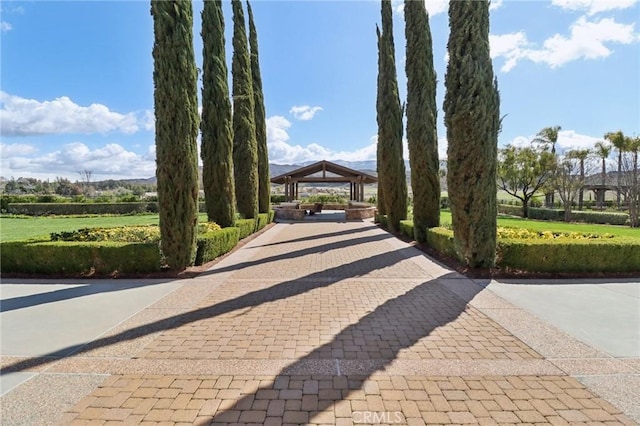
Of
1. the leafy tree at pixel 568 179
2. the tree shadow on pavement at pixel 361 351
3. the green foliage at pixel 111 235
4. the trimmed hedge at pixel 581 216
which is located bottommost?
the tree shadow on pavement at pixel 361 351

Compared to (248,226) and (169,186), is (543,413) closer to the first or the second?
(169,186)

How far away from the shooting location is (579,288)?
610cm

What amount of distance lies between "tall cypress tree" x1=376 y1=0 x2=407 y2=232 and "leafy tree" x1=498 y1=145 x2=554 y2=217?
20.6 meters

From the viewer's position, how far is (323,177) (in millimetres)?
27344

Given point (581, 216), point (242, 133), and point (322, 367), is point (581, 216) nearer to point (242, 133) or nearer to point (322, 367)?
point (242, 133)

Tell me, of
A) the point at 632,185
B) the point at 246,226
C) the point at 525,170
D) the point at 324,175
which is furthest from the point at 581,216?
the point at 246,226

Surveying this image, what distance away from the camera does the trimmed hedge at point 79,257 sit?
7035 mm

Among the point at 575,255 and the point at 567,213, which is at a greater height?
the point at 567,213

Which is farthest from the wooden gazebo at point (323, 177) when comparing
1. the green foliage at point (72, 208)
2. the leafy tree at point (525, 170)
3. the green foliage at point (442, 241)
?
the green foliage at point (442, 241)

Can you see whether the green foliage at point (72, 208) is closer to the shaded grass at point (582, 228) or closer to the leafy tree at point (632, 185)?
the shaded grass at point (582, 228)

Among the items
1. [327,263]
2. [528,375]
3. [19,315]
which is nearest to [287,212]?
→ [327,263]

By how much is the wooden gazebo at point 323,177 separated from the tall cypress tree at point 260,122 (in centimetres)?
807

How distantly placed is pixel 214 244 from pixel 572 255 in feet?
28.3

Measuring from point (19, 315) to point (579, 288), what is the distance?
31.6 feet
